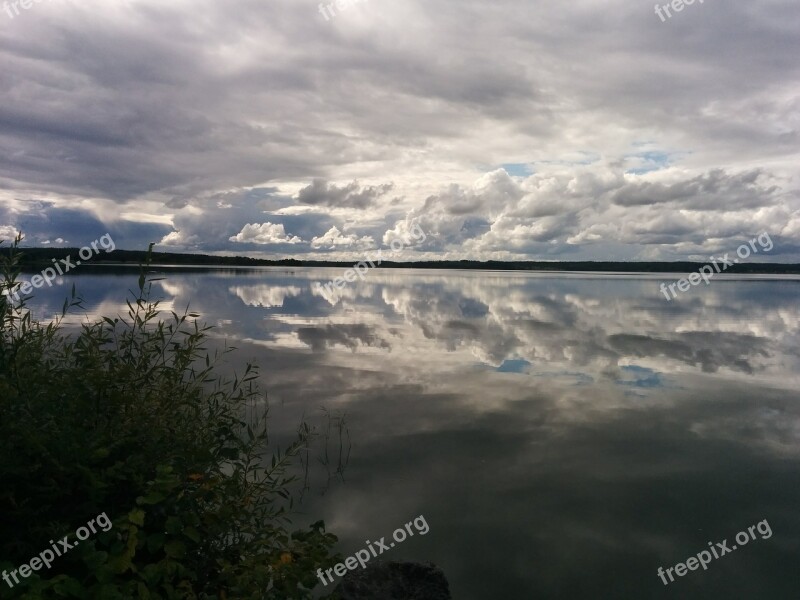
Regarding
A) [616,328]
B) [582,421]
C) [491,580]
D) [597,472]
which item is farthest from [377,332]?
[491,580]

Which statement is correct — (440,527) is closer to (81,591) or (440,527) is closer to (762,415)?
(81,591)

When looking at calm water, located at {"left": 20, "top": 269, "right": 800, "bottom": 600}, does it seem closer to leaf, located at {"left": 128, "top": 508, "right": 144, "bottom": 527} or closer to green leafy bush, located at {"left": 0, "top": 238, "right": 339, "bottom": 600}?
green leafy bush, located at {"left": 0, "top": 238, "right": 339, "bottom": 600}

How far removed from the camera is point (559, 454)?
470 inches

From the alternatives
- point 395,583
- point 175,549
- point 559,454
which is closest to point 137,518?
point 175,549

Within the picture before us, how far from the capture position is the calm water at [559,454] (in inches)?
313

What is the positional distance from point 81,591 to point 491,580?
17.3ft

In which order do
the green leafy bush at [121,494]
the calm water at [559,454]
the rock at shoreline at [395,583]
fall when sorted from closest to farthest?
the green leafy bush at [121,494] < the rock at shoreline at [395,583] < the calm water at [559,454]

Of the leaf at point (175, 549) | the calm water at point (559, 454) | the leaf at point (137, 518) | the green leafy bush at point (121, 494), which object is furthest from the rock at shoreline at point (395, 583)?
the leaf at point (137, 518)

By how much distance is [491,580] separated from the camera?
24.7 feet

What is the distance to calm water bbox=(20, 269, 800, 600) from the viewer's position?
7.96 metres

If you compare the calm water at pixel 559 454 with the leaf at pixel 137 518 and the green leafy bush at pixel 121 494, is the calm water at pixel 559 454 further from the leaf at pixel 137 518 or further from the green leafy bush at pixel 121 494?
the leaf at pixel 137 518

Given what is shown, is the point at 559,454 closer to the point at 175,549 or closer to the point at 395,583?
the point at 395,583

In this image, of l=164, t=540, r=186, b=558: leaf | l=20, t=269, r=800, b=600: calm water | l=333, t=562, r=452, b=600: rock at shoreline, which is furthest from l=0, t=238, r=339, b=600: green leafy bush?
l=20, t=269, r=800, b=600: calm water

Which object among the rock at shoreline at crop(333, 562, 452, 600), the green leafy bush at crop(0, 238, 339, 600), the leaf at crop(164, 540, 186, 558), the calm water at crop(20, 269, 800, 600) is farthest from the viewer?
the calm water at crop(20, 269, 800, 600)
